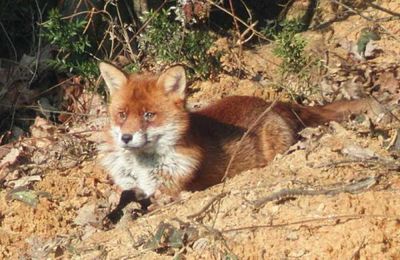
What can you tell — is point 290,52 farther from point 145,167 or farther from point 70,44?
point 145,167

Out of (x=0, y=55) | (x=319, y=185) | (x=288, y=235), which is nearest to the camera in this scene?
(x=288, y=235)

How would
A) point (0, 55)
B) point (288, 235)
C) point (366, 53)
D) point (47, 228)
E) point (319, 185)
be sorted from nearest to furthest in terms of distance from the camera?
point (288, 235), point (319, 185), point (47, 228), point (366, 53), point (0, 55)

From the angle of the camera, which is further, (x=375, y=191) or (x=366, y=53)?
(x=366, y=53)

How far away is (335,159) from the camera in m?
7.04

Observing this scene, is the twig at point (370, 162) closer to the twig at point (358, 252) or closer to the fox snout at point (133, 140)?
the twig at point (358, 252)

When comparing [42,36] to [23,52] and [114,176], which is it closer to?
[23,52]

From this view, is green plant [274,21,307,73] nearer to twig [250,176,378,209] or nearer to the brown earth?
the brown earth

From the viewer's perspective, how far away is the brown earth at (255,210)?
6.20m

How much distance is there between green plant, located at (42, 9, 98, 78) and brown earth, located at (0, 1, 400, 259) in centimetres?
100

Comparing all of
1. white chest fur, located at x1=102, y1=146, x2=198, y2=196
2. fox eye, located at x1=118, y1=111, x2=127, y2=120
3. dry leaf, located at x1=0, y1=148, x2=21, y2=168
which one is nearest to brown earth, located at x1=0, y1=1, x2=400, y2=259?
dry leaf, located at x1=0, y1=148, x2=21, y2=168

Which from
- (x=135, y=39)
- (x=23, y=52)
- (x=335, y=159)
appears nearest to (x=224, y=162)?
(x=335, y=159)

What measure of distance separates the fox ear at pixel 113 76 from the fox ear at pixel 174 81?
0.35 m

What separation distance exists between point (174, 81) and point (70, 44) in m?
2.48

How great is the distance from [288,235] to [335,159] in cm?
103
